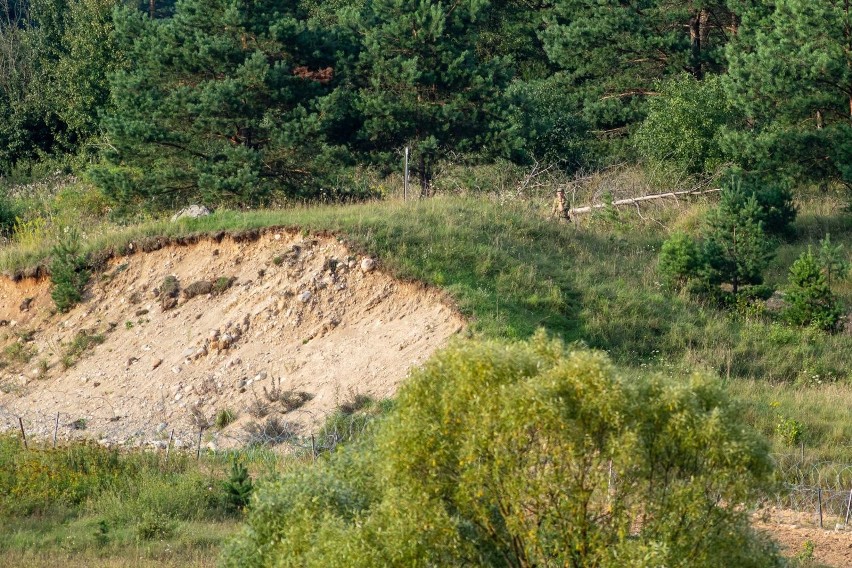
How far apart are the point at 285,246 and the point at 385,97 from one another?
885 cm

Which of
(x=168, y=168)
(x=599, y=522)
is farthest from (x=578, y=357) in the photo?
(x=168, y=168)

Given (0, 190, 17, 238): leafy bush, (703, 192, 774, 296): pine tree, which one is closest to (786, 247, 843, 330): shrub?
(703, 192, 774, 296): pine tree

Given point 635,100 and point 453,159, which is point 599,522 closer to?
point 453,159

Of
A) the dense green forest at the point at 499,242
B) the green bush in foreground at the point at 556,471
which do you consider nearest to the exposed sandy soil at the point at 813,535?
the dense green forest at the point at 499,242

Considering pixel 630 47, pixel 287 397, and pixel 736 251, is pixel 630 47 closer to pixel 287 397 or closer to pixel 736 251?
pixel 736 251

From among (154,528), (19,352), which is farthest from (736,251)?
(19,352)

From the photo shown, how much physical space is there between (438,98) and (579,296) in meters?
11.1

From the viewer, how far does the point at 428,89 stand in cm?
3200

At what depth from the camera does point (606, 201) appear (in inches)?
1125

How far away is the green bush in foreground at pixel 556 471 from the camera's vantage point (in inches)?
344

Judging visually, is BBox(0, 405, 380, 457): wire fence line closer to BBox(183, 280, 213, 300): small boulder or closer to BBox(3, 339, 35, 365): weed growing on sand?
BBox(3, 339, 35, 365): weed growing on sand

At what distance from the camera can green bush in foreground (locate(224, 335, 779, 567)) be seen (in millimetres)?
8734

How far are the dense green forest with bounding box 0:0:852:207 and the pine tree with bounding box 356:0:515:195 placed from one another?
0.05 meters

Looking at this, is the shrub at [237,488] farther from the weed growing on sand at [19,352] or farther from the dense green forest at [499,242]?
the weed growing on sand at [19,352]
